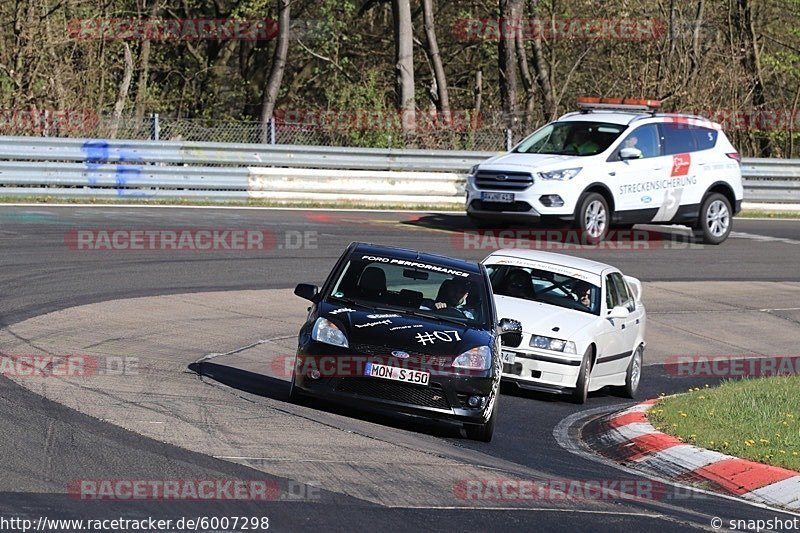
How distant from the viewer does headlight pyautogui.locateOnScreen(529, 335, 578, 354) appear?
496 inches

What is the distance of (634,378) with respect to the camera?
46.9ft

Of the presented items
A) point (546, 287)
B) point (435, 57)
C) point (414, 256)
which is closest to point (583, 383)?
point (546, 287)

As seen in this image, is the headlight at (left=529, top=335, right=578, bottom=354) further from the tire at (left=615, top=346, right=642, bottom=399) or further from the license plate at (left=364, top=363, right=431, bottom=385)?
the license plate at (left=364, top=363, right=431, bottom=385)

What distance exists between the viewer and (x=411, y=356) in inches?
388

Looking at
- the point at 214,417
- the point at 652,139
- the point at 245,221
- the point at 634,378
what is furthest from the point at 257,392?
the point at 652,139

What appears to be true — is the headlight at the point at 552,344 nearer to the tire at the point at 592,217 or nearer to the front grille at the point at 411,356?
the front grille at the point at 411,356

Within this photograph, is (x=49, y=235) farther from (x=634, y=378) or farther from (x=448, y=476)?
(x=448, y=476)

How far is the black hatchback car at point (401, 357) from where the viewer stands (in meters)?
9.81

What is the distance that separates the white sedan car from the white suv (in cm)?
693

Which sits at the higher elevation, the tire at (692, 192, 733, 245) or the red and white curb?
the tire at (692, 192, 733, 245)

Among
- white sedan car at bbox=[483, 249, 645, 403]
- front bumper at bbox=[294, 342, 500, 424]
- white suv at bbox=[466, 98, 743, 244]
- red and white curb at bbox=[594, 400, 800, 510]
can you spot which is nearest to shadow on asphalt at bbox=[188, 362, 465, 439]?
front bumper at bbox=[294, 342, 500, 424]

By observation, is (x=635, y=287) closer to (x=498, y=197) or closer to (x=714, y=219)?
(x=498, y=197)

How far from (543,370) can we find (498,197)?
9.50 metres

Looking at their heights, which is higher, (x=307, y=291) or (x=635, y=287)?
(x=307, y=291)
